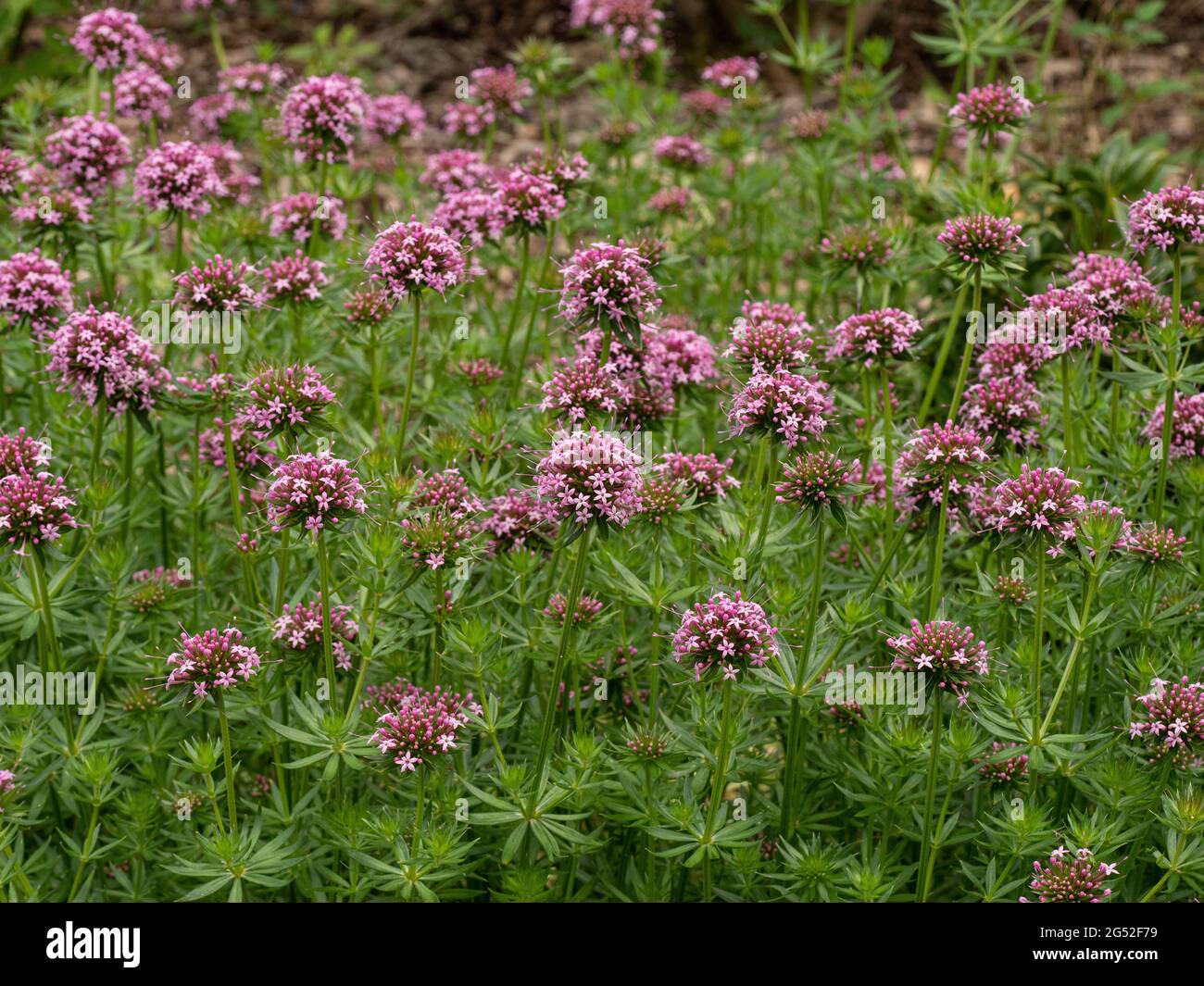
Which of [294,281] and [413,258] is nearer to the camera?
[413,258]

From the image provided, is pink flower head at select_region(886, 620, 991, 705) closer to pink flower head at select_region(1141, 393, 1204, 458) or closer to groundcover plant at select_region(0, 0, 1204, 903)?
groundcover plant at select_region(0, 0, 1204, 903)

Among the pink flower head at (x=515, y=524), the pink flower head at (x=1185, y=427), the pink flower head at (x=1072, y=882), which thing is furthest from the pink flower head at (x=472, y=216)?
the pink flower head at (x=1072, y=882)

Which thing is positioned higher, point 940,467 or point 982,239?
point 982,239

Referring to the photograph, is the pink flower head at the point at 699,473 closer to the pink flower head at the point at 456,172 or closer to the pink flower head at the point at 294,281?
the pink flower head at the point at 294,281

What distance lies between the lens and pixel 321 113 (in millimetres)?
7137

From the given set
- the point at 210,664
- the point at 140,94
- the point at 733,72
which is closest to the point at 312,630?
the point at 210,664

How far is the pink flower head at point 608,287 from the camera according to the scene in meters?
5.59

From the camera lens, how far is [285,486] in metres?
5.14

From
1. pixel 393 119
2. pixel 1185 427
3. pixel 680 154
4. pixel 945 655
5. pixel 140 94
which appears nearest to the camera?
pixel 945 655

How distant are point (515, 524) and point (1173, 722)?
266 cm

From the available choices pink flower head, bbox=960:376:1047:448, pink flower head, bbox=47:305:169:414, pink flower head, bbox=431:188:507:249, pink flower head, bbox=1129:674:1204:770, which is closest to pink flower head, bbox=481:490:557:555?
pink flower head, bbox=431:188:507:249

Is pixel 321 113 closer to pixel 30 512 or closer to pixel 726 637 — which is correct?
pixel 30 512

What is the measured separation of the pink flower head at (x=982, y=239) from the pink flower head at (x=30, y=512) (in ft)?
12.0

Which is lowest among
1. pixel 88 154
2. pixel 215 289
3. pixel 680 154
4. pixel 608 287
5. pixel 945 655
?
pixel 945 655
